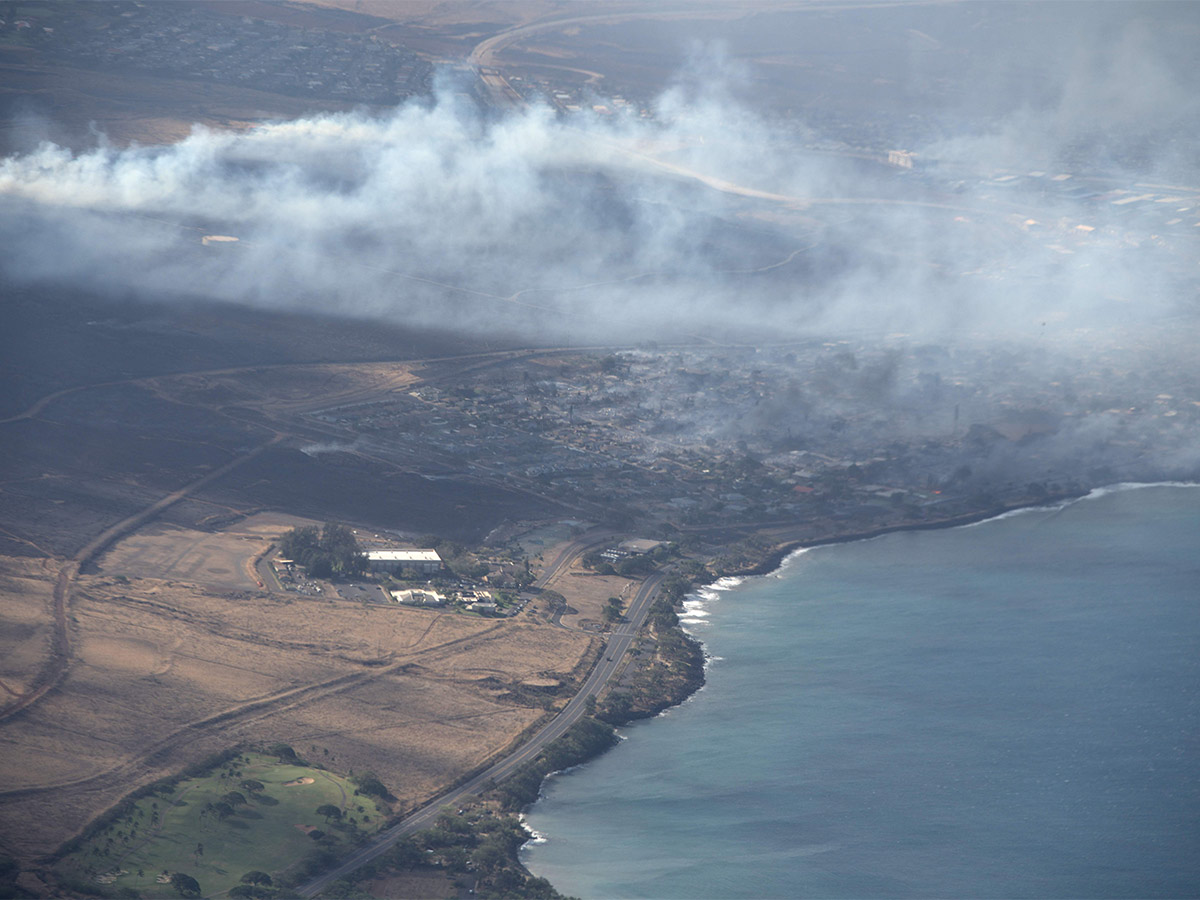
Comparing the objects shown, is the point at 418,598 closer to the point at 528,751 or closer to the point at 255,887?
the point at 528,751

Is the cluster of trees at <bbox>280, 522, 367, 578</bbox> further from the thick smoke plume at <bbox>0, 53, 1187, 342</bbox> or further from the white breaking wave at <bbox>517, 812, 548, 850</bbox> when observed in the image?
the thick smoke plume at <bbox>0, 53, 1187, 342</bbox>

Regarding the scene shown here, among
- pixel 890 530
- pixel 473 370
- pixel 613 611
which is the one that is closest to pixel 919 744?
pixel 613 611

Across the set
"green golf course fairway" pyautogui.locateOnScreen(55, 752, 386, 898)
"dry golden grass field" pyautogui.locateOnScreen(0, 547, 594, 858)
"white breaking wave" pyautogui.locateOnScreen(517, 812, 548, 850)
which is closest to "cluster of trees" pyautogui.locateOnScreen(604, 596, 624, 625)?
"dry golden grass field" pyautogui.locateOnScreen(0, 547, 594, 858)

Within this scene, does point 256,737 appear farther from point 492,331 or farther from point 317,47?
point 317,47

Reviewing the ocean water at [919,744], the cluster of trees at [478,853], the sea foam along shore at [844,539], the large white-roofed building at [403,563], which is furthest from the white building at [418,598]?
the cluster of trees at [478,853]

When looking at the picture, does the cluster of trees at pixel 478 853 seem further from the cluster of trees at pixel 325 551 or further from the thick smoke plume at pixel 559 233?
the thick smoke plume at pixel 559 233

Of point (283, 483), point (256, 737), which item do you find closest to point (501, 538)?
point (283, 483)
